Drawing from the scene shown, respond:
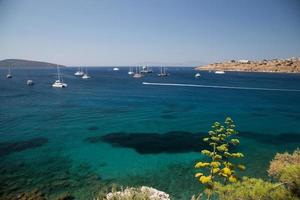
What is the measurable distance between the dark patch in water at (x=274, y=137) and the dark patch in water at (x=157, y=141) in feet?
23.2

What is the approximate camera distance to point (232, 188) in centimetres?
817

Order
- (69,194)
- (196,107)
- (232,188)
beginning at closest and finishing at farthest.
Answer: (232,188) → (69,194) → (196,107)

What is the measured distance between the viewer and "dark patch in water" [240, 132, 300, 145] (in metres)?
32.1

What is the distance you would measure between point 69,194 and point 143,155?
9885 millimetres

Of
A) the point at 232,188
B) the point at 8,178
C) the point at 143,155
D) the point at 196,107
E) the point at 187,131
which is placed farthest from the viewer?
the point at 196,107

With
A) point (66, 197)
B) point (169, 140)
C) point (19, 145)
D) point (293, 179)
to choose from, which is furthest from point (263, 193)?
point (19, 145)

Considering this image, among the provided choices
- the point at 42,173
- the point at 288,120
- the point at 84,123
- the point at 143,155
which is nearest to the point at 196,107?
the point at 288,120

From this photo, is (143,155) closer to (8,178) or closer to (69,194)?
(69,194)

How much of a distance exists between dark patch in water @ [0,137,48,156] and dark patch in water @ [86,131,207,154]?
5.67 m

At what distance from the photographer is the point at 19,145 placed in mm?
28516

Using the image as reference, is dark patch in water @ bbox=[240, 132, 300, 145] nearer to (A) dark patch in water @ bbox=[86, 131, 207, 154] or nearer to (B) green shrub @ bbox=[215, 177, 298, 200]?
(A) dark patch in water @ bbox=[86, 131, 207, 154]

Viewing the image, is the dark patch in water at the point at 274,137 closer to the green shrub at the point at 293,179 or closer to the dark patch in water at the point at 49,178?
the dark patch in water at the point at 49,178

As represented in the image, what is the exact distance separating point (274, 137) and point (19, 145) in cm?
3247

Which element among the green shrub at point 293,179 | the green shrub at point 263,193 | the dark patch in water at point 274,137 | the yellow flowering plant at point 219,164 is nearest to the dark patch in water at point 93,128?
the yellow flowering plant at point 219,164
